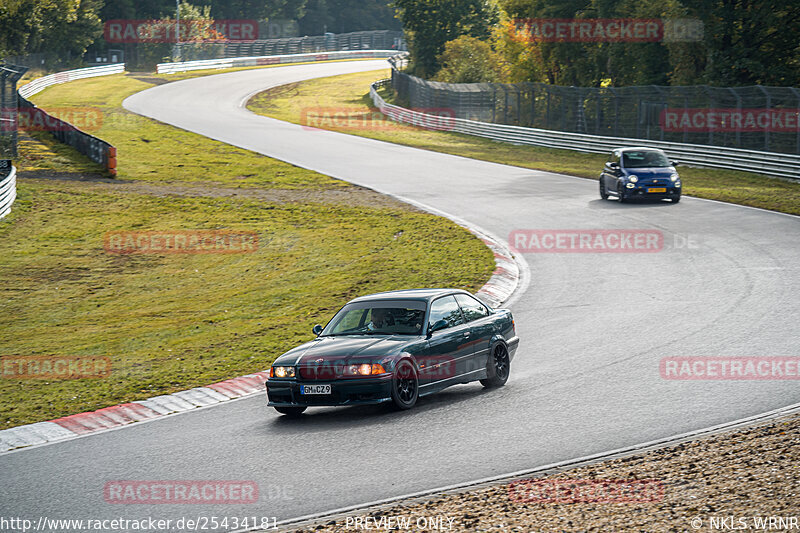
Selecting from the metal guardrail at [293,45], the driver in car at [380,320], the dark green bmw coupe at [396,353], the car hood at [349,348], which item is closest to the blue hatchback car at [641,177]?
the dark green bmw coupe at [396,353]

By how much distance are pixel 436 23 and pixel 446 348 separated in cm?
6685

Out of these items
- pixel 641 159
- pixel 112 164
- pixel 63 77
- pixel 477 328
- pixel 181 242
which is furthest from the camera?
pixel 63 77

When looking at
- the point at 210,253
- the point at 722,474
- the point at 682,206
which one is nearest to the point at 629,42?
the point at 682,206

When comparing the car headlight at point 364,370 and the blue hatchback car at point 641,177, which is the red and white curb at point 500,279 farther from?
the car headlight at point 364,370

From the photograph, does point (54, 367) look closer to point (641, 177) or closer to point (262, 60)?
point (641, 177)

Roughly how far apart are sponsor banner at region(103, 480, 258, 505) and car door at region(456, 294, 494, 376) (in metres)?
4.10

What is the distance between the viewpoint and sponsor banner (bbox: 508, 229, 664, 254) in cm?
2139

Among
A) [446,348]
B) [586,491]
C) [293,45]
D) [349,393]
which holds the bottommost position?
[349,393]

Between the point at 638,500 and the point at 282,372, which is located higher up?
the point at 638,500

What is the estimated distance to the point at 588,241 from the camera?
22203mm

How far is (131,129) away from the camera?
4919 cm

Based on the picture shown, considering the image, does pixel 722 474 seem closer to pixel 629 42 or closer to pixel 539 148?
pixel 539 148

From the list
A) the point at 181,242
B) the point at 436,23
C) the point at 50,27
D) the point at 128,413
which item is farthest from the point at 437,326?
the point at 50,27

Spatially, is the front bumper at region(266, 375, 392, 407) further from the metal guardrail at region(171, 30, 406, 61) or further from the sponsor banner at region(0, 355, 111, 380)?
the metal guardrail at region(171, 30, 406, 61)
